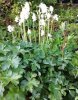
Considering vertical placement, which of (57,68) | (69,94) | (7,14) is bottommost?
(69,94)

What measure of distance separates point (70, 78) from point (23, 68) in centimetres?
59

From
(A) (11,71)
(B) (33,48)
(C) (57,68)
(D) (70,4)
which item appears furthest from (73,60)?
(D) (70,4)

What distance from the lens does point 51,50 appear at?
3.74 metres

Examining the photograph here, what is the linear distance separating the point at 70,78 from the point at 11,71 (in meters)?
0.75

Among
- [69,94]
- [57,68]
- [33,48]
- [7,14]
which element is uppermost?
[7,14]

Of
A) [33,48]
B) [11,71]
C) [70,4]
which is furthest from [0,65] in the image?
[70,4]

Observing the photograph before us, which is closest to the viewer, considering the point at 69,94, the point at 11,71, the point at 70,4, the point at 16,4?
the point at 11,71

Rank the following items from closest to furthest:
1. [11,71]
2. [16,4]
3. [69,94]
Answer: [11,71] < [69,94] < [16,4]

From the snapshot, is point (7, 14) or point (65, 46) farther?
point (7, 14)

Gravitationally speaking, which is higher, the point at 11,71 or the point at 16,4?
the point at 16,4

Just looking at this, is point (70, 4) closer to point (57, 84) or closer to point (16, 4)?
point (16, 4)

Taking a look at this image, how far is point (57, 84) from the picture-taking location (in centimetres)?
351

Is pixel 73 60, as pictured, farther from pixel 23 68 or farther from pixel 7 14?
pixel 7 14

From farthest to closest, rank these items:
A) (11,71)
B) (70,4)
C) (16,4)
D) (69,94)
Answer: (70,4) < (16,4) < (69,94) < (11,71)
